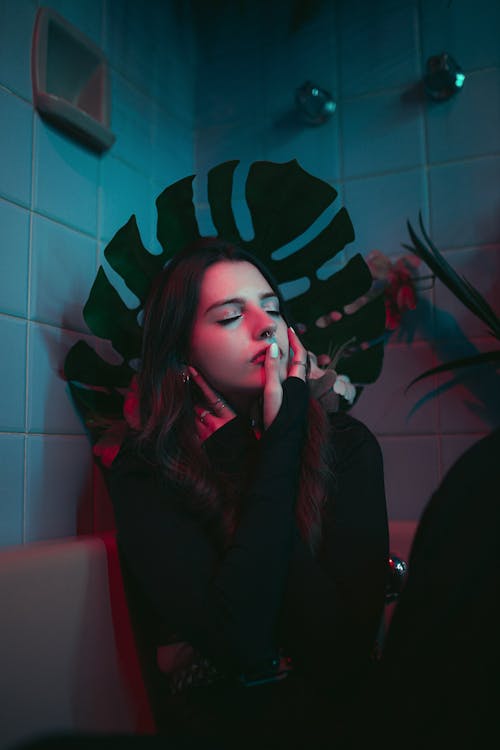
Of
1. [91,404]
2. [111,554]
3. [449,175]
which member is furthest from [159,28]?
[111,554]

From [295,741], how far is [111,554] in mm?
481

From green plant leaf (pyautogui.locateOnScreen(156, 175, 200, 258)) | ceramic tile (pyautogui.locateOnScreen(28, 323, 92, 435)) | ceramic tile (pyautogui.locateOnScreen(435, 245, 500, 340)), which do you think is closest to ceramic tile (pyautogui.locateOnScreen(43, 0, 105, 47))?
green plant leaf (pyautogui.locateOnScreen(156, 175, 200, 258))

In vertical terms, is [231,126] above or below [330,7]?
below

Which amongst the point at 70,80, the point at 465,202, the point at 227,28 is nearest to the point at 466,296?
the point at 465,202

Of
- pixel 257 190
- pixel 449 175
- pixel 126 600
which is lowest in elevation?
pixel 126 600

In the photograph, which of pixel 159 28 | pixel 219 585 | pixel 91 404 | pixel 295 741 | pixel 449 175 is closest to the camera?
pixel 295 741

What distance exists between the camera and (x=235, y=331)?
4.08ft

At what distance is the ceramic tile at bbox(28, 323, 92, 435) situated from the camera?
140 centimetres

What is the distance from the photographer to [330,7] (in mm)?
2016

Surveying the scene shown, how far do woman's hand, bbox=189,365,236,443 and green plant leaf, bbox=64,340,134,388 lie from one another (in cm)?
27

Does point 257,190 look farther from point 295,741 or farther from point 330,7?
point 295,741

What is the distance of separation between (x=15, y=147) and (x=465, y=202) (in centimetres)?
115

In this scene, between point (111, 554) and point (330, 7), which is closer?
point (111, 554)

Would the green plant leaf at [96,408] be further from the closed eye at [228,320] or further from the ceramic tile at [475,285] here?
the ceramic tile at [475,285]
